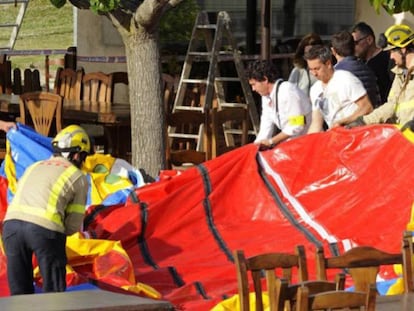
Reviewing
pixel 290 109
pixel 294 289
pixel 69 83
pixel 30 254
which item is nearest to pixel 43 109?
pixel 290 109

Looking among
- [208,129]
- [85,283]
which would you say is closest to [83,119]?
[208,129]

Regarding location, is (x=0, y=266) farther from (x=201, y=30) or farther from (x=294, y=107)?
(x=201, y=30)

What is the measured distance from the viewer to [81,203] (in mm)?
7098

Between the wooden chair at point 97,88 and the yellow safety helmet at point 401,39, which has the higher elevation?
the yellow safety helmet at point 401,39

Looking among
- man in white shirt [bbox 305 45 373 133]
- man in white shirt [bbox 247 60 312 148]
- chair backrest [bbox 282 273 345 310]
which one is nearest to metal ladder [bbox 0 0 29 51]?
man in white shirt [bbox 247 60 312 148]

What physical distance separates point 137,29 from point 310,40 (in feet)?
6.24

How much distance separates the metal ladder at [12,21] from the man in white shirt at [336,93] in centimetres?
1075

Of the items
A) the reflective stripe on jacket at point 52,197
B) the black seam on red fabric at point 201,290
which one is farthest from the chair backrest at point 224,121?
the reflective stripe on jacket at point 52,197

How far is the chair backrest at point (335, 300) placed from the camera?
4898mm

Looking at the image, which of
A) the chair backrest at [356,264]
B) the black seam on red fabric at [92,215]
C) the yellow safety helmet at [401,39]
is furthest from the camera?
the black seam on red fabric at [92,215]

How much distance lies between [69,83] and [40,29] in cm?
554

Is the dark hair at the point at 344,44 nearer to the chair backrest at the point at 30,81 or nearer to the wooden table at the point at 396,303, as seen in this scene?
the wooden table at the point at 396,303

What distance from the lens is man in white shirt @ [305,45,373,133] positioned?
928cm

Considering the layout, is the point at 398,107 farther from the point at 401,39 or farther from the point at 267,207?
the point at 267,207
